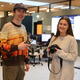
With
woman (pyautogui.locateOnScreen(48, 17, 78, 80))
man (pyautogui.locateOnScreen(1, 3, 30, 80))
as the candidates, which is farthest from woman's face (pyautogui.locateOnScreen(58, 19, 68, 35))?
man (pyautogui.locateOnScreen(1, 3, 30, 80))

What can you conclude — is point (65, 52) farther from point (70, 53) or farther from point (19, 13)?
point (19, 13)

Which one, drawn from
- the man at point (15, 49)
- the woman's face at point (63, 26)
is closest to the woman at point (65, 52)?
the woman's face at point (63, 26)

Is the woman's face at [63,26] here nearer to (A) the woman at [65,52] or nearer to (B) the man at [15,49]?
(A) the woman at [65,52]

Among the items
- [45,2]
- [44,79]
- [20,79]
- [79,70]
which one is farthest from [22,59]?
[45,2]

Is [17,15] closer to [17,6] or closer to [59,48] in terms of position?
[17,6]

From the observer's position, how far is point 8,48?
2193mm

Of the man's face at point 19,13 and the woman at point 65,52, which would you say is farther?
the man's face at point 19,13

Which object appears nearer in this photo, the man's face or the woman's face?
the woman's face

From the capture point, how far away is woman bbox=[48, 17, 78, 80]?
7.02ft

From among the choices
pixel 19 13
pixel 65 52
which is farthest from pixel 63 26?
pixel 19 13

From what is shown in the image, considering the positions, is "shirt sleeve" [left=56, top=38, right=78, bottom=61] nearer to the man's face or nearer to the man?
the man

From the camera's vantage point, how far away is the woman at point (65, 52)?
2.14 meters

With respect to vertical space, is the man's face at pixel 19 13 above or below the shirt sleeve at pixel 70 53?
above

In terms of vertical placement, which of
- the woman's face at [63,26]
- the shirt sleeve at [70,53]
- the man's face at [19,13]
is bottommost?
the shirt sleeve at [70,53]
